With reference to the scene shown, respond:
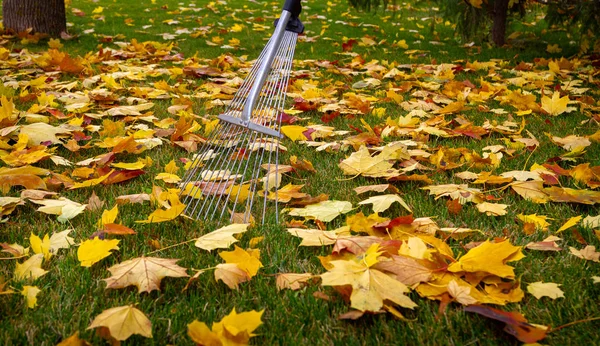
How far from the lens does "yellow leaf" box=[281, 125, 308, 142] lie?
232 cm

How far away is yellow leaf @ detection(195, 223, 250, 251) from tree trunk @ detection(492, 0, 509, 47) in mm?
4762

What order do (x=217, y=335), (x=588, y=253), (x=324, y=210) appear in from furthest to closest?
(x=324, y=210) → (x=588, y=253) → (x=217, y=335)

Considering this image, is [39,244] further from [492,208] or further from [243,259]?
[492,208]

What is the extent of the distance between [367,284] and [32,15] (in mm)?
5060

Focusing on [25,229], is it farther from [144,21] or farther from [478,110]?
[144,21]

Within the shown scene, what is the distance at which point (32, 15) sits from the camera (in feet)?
16.0

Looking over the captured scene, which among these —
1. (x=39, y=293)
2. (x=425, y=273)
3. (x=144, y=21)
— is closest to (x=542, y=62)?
(x=425, y=273)

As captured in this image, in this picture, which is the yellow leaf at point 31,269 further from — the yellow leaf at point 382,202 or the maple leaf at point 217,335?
the yellow leaf at point 382,202

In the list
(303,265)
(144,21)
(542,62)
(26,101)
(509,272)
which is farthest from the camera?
(144,21)

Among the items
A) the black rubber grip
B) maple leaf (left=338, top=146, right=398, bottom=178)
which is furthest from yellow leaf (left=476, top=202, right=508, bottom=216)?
the black rubber grip

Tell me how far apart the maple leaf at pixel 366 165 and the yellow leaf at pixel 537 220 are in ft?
1.65

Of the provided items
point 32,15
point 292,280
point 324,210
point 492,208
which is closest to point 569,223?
point 492,208

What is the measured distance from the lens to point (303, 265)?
52.1 inches

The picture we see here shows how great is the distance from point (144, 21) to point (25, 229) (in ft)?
18.2
